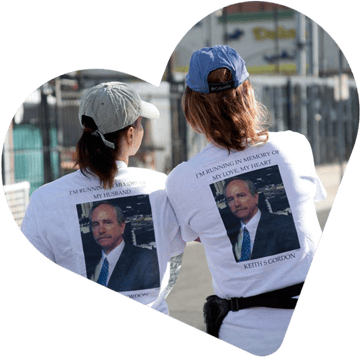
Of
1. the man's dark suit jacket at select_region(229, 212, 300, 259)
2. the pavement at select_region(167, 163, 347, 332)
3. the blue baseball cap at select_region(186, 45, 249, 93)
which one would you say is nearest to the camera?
the blue baseball cap at select_region(186, 45, 249, 93)

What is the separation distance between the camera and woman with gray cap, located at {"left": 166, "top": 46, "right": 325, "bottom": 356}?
2883 millimetres

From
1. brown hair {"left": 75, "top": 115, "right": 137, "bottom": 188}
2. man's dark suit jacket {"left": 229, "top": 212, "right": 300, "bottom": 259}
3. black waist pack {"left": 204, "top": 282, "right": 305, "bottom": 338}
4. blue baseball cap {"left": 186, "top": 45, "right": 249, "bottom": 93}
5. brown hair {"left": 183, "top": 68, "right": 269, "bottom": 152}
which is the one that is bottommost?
Answer: black waist pack {"left": 204, "top": 282, "right": 305, "bottom": 338}

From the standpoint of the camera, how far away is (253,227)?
2.97 metres

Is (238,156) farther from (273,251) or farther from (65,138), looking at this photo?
(65,138)

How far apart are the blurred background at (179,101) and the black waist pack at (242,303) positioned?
8cm

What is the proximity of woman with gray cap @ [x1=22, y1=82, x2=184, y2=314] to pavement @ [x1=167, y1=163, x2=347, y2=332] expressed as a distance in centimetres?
7

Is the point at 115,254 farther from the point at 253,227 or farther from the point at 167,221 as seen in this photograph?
the point at 253,227

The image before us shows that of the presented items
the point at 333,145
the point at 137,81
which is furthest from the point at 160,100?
the point at 333,145

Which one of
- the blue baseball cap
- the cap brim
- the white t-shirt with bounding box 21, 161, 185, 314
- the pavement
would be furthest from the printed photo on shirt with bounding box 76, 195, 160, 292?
the blue baseball cap

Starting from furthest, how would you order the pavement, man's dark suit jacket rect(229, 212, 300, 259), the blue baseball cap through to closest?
the pavement → man's dark suit jacket rect(229, 212, 300, 259) → the blue baseball cap

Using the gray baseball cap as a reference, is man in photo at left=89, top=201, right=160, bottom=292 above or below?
below

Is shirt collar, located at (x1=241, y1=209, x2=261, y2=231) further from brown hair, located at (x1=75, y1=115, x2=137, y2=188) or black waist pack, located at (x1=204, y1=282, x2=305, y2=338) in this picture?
brown hair, located at (x1=75, y1=115, x2=137, y2=188)

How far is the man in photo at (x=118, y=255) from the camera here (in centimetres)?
311

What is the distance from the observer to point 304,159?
2.99 metres
